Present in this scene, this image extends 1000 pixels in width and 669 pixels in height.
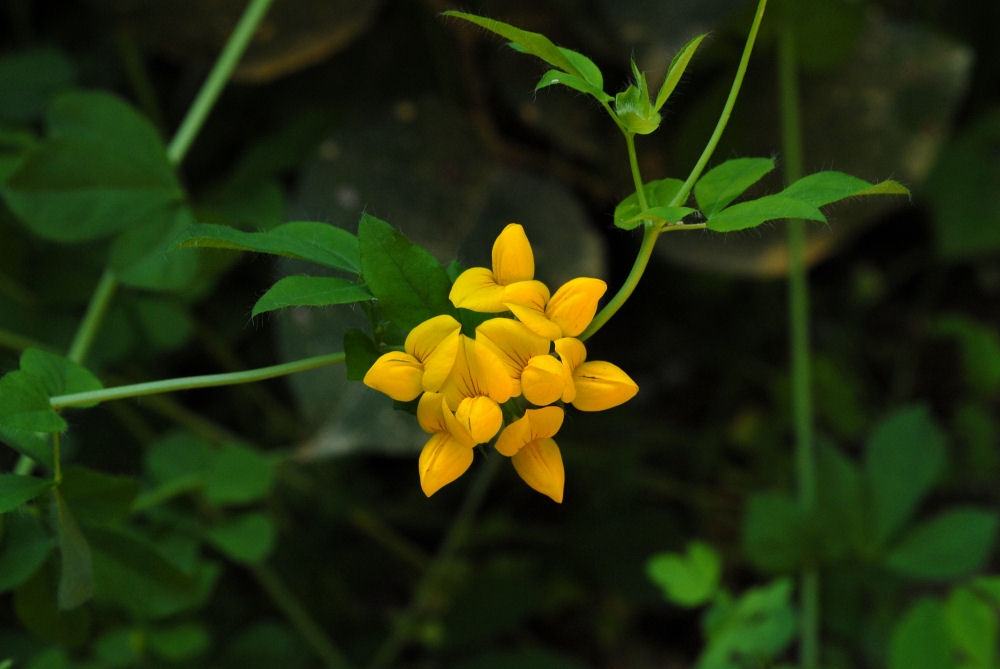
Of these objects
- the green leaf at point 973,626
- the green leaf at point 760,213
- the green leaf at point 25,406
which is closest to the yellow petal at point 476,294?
the green leaf at point 760,213

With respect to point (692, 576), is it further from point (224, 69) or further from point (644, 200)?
point (224, 69)

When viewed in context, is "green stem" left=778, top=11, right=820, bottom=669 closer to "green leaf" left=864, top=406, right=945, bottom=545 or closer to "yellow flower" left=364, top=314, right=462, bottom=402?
"green leaf" left=864, top=406, right=945, bottom=545

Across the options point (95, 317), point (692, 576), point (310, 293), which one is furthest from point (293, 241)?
point (692, 576)

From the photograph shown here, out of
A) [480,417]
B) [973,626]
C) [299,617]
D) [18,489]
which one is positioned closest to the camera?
[480,417]

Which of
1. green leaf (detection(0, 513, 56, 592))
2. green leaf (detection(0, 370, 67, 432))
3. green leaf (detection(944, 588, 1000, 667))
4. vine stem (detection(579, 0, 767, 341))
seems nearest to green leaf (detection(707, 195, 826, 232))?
vine stem (detection(579, 0, 767, 341))

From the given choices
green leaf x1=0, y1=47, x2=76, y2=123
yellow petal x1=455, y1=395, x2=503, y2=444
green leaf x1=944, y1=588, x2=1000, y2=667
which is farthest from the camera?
green leaf x1=0, y1=47, x2=76, y2=123

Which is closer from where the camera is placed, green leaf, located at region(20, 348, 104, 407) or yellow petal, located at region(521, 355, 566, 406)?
yellow petal, located at region(521, 355, 566, 406)

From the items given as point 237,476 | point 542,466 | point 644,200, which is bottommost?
point 237,476
